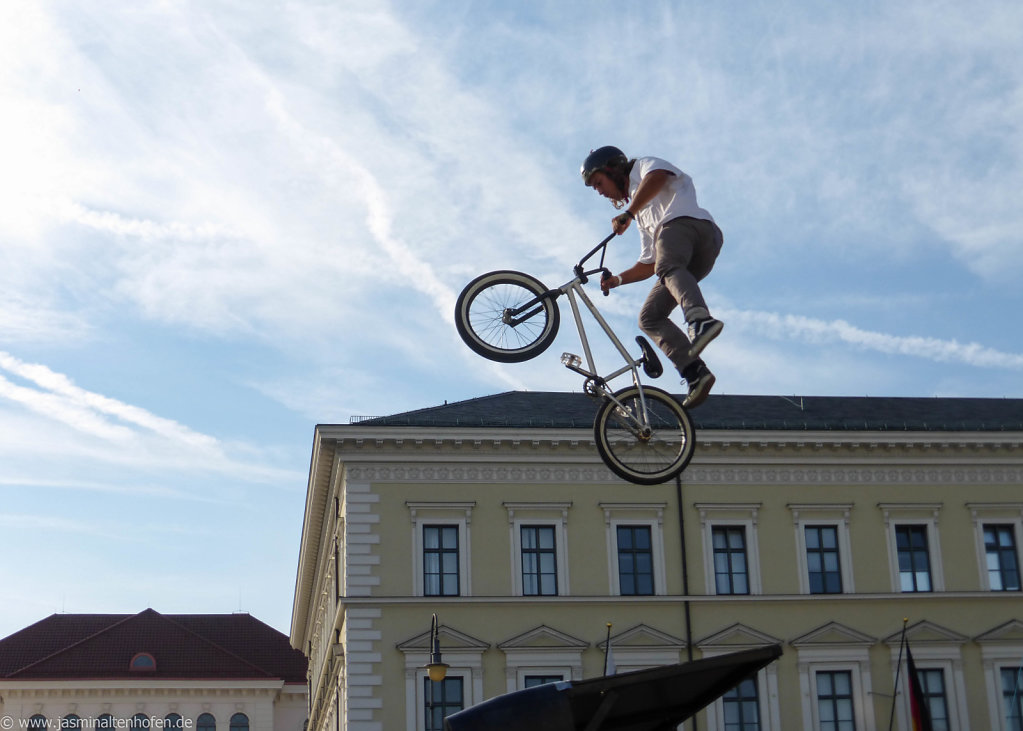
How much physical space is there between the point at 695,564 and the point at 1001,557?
8.18 metres

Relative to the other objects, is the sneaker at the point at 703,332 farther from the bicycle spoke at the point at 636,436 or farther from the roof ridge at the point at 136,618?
the roof ridge at the point at 136,618

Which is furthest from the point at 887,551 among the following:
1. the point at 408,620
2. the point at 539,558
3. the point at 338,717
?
the point at 338,717

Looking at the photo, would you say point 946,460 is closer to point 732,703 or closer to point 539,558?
point 732,703

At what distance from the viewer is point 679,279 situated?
956 cm

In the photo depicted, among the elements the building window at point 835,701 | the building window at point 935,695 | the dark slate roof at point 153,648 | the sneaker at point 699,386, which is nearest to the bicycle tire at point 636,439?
the sneaker at point 699,386

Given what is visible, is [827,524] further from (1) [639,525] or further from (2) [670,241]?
(2) [670,241]

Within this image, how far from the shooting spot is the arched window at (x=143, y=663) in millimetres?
69431

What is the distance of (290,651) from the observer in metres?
76.4

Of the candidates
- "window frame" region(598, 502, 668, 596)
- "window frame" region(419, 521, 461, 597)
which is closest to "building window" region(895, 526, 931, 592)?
"window frame" region(598, 502, 668, 596)

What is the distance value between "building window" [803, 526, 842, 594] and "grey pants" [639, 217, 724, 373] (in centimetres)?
2695

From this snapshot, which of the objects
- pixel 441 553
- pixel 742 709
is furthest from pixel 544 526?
pixel 742 709

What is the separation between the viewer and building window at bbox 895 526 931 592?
35781 mm

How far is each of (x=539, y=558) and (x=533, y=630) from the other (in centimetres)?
184

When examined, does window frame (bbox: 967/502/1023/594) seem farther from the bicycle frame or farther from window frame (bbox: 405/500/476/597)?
the bicycle frame
